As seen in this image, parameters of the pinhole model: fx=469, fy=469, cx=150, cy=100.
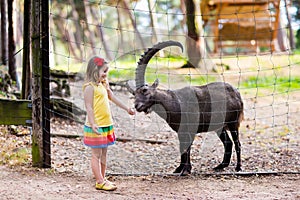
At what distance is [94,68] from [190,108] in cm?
173

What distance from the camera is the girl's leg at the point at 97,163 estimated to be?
5.48 metres

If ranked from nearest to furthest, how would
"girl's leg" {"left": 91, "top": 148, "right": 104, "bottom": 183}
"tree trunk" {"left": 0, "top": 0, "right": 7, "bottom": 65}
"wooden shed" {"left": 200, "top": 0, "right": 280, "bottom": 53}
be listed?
"girl's leg" {"left": 91, "top": 148, "right": 104, "bottom": 183} → "tree trunk" {"left": 0, "top": 0, "right": 7, "bottom": 65} → "wooden shed" {"left": 200, "top": 0, "right": 280, "bottom": 53}

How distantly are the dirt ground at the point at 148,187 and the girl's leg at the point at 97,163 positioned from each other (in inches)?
6.9

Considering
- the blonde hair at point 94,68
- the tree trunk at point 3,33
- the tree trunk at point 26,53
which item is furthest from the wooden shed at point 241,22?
the blonde hair at point 94,68

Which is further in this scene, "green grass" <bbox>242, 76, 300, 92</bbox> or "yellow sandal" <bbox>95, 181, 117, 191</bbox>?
"green grass" <bbox>242, 76, 300, 92</bbox>

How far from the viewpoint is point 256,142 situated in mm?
8547

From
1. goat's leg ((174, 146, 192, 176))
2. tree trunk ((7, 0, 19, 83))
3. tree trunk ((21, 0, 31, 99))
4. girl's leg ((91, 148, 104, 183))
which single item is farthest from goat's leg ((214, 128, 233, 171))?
tree trunk ((7, 0, 19, 83))

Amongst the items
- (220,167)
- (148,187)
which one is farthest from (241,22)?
(148,187)

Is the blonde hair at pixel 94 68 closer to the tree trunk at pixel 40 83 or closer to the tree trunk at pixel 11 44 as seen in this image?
the tree trunk at pixel 40 83

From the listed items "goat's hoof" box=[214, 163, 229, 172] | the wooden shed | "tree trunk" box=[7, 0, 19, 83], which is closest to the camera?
"goat's hoof" box=[214, 163, 229, 172]

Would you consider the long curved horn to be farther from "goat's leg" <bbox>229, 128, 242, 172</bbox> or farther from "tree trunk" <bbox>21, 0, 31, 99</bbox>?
"tree trunk" <bbox>21, 0, 31, 99</bbox>

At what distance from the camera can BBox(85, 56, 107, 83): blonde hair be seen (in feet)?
17.6

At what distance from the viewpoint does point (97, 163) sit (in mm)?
5484

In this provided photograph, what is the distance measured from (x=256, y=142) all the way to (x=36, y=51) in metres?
4.40
